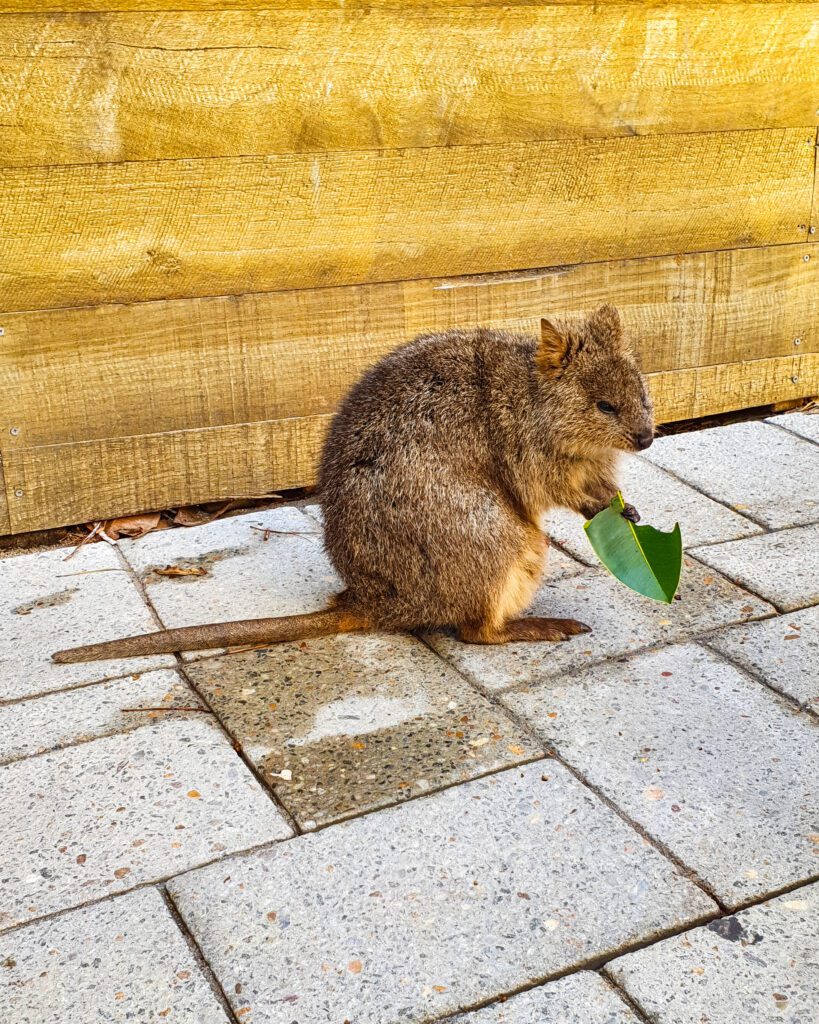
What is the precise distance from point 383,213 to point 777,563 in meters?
2.20

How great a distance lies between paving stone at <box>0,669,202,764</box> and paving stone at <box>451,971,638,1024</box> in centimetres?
151

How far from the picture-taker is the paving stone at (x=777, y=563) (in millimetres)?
4359

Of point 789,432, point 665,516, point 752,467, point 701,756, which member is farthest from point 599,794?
point 789,432

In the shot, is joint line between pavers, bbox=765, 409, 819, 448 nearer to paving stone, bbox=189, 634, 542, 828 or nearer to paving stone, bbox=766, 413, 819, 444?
paving stone, bbox=766, 413, 819, 444

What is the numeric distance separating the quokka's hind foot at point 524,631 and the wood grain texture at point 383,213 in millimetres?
1827

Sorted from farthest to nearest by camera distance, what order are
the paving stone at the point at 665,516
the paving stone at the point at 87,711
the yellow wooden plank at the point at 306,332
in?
the paving stone at the point at 665,516 → the yellow wooden plank at the point at 306,332 → the paving stone at the point at 87,711

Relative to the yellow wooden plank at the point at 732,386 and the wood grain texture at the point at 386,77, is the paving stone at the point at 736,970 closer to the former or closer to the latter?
the wood grain texture at the point at 386,77

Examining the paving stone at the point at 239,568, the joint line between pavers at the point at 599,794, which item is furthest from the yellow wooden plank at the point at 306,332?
the joint line between pavers at the point at 599,794

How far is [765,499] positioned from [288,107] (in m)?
2.63

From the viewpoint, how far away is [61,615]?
429 cm

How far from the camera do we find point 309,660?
12.9 feet

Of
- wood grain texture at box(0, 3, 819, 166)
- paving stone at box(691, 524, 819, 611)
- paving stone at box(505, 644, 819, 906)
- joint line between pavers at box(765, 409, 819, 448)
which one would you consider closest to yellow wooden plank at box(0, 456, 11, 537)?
wood grain texture at box(0, 3, 819, 166)

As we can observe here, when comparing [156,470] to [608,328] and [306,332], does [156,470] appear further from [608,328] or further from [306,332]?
[608,328]

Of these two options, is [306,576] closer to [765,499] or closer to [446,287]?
[446,287]
